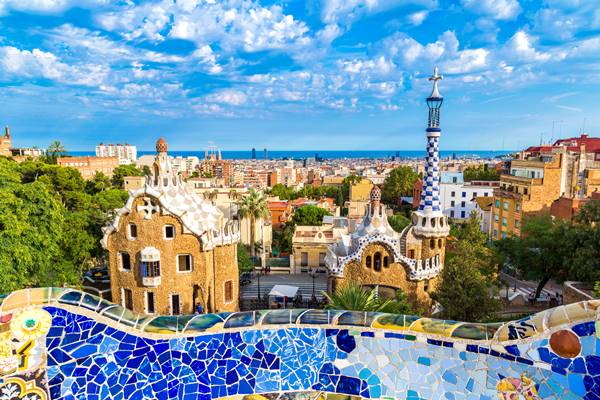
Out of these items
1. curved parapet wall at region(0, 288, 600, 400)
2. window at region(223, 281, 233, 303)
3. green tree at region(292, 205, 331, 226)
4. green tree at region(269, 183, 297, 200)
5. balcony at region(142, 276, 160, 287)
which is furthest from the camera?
green tree at region(269, 183, 297, 200)

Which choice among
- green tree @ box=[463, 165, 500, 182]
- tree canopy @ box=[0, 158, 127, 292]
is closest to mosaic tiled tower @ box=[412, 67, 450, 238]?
tree canopy @ box=[0, 158, 127, 292]

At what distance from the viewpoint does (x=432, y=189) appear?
856 inches

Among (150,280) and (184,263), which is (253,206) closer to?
(184,263)

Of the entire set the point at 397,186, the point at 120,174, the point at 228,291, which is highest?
the point at 120,174

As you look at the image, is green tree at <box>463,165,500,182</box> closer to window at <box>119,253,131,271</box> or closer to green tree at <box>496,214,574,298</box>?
green tree at <box>496,214,574,298</box>

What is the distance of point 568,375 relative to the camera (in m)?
5.18

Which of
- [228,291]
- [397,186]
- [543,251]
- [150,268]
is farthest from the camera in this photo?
[397,186]

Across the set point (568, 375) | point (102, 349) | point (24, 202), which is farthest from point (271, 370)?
point (24, 202)

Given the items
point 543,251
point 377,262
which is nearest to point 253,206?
point 377,262

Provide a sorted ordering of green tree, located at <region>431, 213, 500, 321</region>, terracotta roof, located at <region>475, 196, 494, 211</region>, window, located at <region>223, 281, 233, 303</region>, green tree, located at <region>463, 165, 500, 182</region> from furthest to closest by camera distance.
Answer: green tree, located at <region>463, 165, 500, 182</region> < terracotta roof, located at <region>475, 196, 494, 211</region> < window, located at <region>223, 281, 233, 303</region> < green tree, located at <region>431, 213, 500, 321</region>

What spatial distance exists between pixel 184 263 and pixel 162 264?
109 centimetres

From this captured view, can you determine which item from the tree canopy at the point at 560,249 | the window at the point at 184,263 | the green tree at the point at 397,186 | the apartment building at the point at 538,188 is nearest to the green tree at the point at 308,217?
the apartment building at the point at 538,188

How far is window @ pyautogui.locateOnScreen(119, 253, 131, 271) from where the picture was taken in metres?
20.6

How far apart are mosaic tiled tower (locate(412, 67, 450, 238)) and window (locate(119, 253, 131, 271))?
15.2 metres
